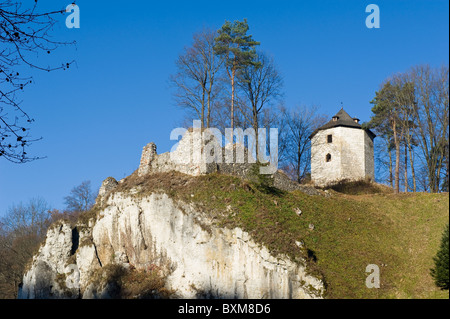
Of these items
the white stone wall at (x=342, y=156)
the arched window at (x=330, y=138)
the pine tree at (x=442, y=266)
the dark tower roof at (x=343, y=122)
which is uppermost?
the dark tower roof at (x=343, y=122)

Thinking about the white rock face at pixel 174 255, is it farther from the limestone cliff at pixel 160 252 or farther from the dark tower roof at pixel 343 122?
the dark tower roof at pixel 343 122

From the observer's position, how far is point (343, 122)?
40.8m

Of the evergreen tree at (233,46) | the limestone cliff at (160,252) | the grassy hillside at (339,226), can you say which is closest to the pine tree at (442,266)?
the grassy hillside at (339,226)

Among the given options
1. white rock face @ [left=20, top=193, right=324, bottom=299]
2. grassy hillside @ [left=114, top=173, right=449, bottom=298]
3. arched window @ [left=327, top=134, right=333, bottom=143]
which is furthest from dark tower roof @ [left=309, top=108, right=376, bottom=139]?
white rock face @ [left=20, top=193, right=324, bottom=299]

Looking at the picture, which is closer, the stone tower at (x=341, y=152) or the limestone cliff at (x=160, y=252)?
the limestone cliff at (x=160, y=252)

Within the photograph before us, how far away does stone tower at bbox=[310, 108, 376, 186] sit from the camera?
39312 millimetres

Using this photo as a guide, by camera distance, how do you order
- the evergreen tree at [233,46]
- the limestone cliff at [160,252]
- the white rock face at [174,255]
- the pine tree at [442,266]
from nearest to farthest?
1. the pine tree at [442,266]
2. the white rock face at [174,255]
3. the limestone cliff at [160,252]
4. the evergreen tree at [233,46]

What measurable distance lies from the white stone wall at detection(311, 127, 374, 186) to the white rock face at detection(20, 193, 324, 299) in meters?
15.3

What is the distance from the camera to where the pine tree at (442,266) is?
69.5 ft

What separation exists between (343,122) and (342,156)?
2827mm

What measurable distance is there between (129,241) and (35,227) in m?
25.0

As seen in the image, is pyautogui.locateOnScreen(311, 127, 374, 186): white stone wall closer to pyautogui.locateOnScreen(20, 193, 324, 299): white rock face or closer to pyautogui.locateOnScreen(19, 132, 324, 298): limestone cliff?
pyautogui.locateOnScreen(19, 132, 324, 298): limestone cliff

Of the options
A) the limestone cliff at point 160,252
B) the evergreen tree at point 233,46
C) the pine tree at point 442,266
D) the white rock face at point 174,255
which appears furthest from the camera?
the evergreen tree at point 233,46
